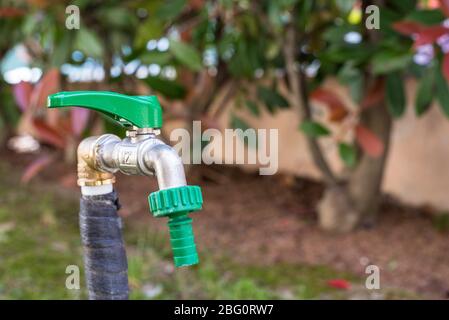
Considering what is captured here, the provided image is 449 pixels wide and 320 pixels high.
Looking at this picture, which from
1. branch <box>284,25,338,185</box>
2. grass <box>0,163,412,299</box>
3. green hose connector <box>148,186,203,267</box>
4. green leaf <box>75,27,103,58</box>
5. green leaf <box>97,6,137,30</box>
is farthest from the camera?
green leaf <box>97,6,137,30</box>

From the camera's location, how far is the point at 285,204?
247cm

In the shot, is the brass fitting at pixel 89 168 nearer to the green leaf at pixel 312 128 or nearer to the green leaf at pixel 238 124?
the green leaf at pixel 312 128

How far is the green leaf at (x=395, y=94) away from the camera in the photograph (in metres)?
1.91

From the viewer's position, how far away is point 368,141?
195 centimetres

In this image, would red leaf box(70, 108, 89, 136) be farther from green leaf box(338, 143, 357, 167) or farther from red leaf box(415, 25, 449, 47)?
red leaf box(415, 25, 449, 47)

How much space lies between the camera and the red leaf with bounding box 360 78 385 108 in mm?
1955

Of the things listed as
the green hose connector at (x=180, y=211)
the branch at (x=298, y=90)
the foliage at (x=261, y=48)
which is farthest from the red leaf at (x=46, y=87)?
the green hose connector at (x=180, y=211)

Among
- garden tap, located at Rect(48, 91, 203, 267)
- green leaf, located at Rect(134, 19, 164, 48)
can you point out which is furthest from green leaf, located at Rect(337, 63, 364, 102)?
garden tap, located at Rect(48, 91, 203, 267)

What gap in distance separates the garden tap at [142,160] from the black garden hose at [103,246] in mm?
25

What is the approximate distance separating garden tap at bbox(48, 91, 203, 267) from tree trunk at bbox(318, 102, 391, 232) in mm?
1237

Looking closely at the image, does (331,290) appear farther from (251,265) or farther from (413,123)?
(413,123)
